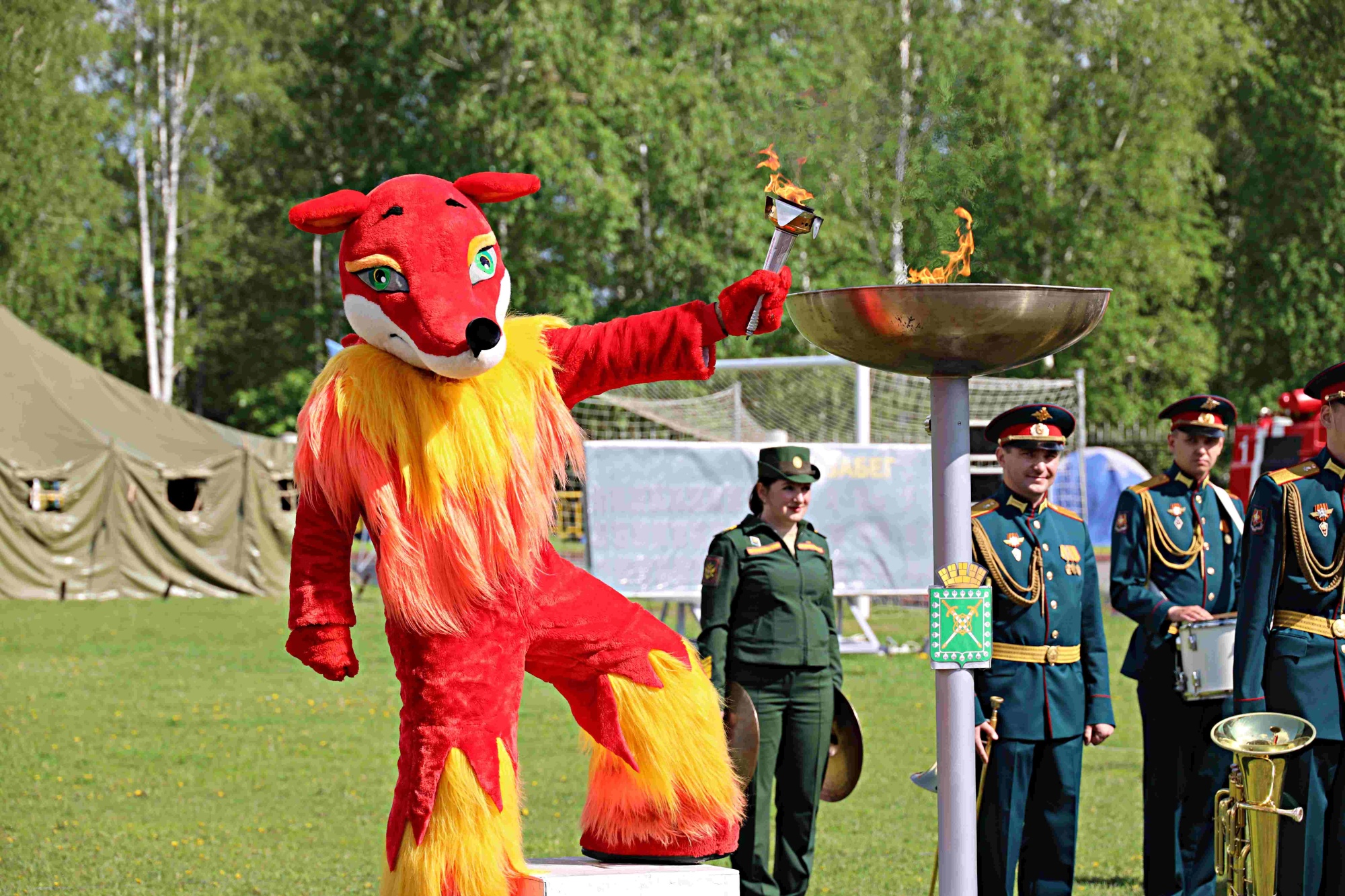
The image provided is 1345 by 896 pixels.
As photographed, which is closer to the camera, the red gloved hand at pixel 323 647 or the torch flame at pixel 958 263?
the torch flame at pixel 958 263

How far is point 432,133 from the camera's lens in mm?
26422

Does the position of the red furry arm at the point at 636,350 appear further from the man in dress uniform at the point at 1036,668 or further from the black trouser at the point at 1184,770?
the black trouser at the point at 1184,770

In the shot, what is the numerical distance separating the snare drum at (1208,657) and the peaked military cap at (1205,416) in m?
0.87

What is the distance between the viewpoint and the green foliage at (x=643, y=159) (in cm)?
2589

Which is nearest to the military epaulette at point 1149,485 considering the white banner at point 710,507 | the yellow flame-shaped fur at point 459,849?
the yellow flame-shaped fur at point 459,849

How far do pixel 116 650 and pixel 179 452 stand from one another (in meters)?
6.85

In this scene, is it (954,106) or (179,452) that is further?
(179,452)

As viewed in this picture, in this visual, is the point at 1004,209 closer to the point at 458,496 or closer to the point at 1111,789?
the point at 458,496

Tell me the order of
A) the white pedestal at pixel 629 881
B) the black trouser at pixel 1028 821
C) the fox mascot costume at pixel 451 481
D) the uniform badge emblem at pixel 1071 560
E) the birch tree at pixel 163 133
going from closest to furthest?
1. the white pedestal at pixel 629 881
2. the fox mascot costume at pixel 451 481
3. the black trouser at pixel 1028 821
4. the uniform badge emblem at pixel 1071 560
5. the birch tree at pixel 163 133

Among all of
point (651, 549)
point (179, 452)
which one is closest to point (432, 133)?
point (179, 452)

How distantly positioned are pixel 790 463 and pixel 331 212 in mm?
2424

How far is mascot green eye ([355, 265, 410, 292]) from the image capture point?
4.04 m

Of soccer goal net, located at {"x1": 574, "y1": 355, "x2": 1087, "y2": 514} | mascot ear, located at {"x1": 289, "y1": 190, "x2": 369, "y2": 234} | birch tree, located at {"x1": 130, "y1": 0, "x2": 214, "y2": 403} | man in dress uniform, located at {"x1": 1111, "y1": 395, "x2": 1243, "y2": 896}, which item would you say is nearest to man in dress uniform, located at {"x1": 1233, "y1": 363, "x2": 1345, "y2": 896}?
man in dress uniform, located at {"x1": 1111, "y1": 395, "x2": 1243, "y2": 896}

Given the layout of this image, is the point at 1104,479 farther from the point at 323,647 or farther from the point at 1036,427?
the point at 323,647
